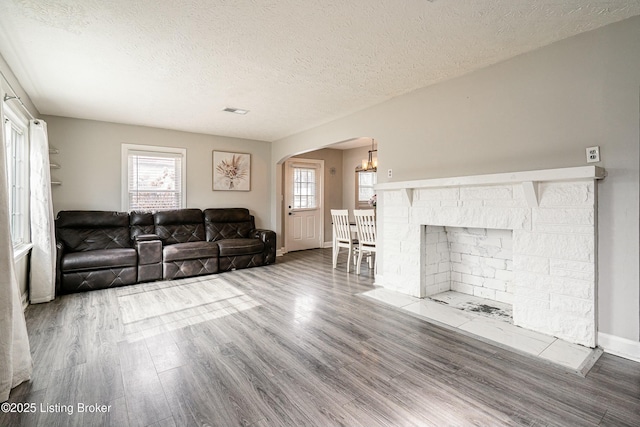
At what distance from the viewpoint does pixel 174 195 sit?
18.2ft

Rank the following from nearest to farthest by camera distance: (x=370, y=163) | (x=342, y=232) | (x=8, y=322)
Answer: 1. (x=8, y=322)
2. (x=342, y=232)
3. (x=370, y=163)

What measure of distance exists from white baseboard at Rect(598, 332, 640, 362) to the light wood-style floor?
7 cm

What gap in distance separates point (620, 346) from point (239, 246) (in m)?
4.60

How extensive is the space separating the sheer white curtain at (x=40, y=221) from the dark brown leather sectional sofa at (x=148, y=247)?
23 cm

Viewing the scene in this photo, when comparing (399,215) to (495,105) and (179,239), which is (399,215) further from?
(179,239)

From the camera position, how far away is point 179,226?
5.24 metres

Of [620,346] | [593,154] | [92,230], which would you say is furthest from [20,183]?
[620,346]

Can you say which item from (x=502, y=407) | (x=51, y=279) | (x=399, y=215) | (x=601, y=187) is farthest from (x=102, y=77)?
(x=601, y=187)

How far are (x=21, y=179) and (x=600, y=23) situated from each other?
19.2 ft

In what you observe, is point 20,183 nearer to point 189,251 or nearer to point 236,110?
point 189,251

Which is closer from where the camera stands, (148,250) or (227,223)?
(148,250)

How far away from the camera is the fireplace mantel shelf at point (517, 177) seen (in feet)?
7.36

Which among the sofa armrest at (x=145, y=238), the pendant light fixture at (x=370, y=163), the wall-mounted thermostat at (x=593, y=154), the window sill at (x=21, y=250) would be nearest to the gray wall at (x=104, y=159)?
the sofa armrest at (x=145, y=238)

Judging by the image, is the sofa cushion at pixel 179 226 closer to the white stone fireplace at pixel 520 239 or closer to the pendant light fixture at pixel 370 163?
the pendant light fixture at pixel 370 163
